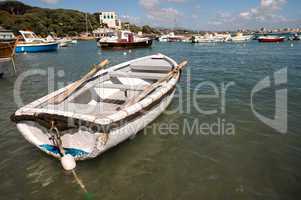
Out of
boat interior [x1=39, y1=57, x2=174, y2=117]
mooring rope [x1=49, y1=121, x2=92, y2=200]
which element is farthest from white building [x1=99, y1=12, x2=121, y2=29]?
mooring rope [x1=49, y1=121, x2=92, y2=200]

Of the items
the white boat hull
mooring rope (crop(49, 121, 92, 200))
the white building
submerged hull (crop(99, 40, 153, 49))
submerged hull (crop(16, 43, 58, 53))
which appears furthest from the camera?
the white building

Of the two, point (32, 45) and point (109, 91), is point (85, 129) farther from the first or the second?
point (32, 45)

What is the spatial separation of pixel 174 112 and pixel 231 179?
416 cm

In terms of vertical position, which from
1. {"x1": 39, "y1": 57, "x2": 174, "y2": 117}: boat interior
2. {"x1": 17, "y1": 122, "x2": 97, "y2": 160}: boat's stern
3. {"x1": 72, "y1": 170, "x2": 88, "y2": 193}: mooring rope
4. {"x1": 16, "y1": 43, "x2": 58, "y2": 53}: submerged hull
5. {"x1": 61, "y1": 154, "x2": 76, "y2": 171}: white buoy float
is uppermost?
{"x1": 16, "y1": 43, "x2": 58, "y2": 53}: submerged hull

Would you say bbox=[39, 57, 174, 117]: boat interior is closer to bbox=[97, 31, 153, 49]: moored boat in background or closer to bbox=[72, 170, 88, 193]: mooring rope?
bbox=[72, 170, 88, 193]: mooring rope

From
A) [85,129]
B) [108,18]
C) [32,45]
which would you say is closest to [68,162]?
[85,129]

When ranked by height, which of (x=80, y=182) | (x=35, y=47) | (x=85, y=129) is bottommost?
(x=80, y=182)

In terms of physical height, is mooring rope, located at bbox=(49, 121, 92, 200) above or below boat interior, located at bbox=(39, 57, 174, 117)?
below

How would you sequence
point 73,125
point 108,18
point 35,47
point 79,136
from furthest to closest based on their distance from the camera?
point 108,18, point 35,47, point 79,136, point 73,125

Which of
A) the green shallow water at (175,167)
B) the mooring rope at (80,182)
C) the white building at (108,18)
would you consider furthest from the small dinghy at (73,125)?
the white building at (108,18)

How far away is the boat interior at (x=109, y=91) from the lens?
6.22m

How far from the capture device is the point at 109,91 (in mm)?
8344

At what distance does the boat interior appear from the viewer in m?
6.22

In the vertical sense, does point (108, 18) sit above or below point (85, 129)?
above
